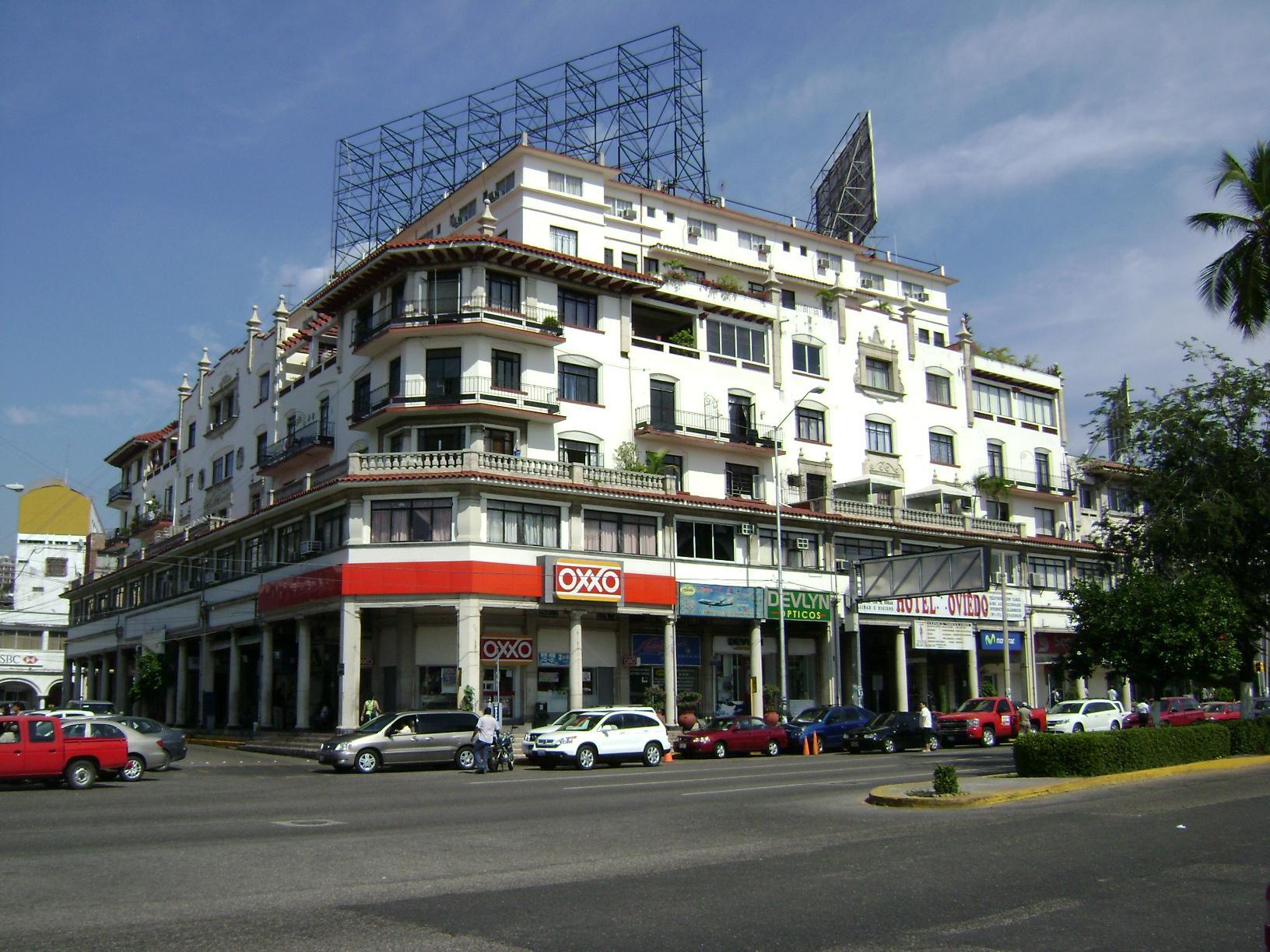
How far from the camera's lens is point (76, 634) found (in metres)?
76.4

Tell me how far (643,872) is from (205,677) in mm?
47560

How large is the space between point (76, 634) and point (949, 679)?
57.2 meters

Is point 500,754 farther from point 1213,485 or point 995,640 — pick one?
point 995,640

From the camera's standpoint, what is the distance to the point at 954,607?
192 ft

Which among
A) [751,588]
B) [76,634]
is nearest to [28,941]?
[751,588]

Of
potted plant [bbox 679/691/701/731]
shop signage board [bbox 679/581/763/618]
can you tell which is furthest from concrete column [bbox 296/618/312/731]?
potted plant [bbox 679/691/701/731]

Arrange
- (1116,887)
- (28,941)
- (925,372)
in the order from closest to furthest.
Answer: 1. (28,941)
2. (1116,887)
3. (925,372)

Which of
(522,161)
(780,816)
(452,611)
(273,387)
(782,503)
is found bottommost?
(780,816)

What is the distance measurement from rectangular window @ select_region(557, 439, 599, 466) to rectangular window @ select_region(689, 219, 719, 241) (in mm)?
19475

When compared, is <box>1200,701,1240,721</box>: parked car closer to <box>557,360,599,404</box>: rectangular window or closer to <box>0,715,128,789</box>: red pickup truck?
<box>557,360,599,404</box>: rectangular window

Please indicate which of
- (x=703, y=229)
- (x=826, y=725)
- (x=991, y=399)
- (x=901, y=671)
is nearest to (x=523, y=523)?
(x=826, y=725)

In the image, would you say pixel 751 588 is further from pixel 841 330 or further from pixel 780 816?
pixel 780 816

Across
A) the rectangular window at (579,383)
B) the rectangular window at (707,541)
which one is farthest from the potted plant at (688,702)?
the rectangular window at (579,383)

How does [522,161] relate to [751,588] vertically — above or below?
above
